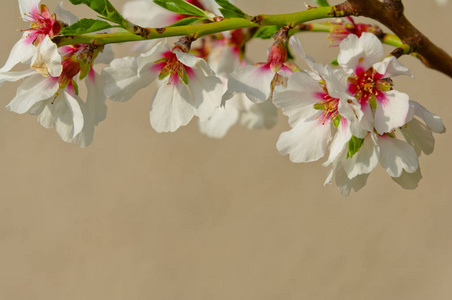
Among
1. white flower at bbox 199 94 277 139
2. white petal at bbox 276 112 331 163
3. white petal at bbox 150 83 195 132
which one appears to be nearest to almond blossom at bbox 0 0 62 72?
white petal at bbox 150 83 195 132

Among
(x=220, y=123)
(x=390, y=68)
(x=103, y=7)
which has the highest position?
(x=390, y=68)

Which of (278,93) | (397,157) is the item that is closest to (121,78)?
(278,93)

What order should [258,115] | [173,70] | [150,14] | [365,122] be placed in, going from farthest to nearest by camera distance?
[258,115], [150,14], [173,70], [365,122]

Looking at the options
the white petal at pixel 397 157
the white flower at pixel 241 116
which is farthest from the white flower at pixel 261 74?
the white flower at pixel 241 116

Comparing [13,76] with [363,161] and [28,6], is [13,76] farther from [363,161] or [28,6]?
[363,161]

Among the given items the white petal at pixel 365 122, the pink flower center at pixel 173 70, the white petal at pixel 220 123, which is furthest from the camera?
the white petal at pixel 220 123

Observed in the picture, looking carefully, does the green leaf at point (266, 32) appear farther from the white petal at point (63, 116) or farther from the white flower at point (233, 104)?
the white petal at point (63, 116)

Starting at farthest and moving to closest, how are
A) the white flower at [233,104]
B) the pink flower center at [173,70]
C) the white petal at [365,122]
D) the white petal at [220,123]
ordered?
1. the white petal at [220,123]
2. the white flower at [233,104]
3. the pink flower center at [173,70]
4. the white petal at [365,122]
